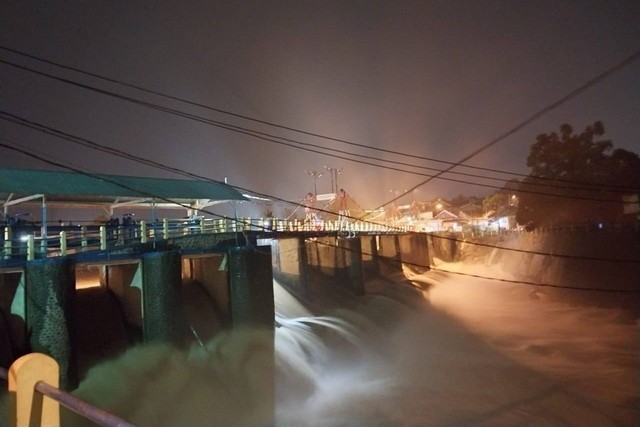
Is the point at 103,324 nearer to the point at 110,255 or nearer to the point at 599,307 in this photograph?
the point at 110,255

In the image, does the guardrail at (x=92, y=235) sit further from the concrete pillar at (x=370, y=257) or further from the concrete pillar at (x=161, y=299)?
the concrete pillar at (x=370, y=257)

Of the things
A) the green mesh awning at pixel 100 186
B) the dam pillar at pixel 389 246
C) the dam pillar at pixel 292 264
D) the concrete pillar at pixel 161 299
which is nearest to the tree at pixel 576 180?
the dam pillar at pixel 389 246

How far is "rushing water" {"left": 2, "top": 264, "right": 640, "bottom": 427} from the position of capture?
1619cm

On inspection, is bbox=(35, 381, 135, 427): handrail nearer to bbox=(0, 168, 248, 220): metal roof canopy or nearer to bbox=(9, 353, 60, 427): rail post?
bbox=(9, 353, 60, 427): rail post

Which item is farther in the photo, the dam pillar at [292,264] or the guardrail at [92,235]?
the dam pillar at [292,264]

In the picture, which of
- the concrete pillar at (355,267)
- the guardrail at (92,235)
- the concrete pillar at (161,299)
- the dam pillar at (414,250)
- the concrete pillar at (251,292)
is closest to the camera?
the guardrail at (92,235)

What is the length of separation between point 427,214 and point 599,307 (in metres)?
92.6

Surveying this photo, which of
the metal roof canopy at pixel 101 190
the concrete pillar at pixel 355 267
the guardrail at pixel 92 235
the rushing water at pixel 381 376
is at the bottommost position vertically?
the rushing water at pixel 381 376

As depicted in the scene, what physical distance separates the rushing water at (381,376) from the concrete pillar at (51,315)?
4.14ft

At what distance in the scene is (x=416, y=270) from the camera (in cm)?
6050

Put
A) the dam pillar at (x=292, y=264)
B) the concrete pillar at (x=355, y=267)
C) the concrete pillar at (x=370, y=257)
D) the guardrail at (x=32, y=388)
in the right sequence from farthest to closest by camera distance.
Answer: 1. the concrete pillar at (x=370, y=257)
2. the concrete pillar at (x=355, y=267)
3. the dam pillar at (x=292, y=264)
4. the guardrail at (x=32, y=388)

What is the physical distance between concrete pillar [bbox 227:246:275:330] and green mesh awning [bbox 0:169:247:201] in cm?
426

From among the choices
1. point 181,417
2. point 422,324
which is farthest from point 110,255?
point 422,324

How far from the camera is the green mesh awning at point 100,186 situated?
2141 cm
